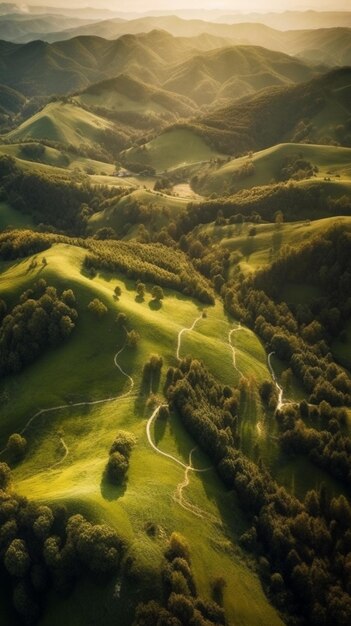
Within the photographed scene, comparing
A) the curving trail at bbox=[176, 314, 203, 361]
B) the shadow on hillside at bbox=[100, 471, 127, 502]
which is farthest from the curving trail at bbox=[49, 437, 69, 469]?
the curving trail at bbox=[176, 314, 203, 361]

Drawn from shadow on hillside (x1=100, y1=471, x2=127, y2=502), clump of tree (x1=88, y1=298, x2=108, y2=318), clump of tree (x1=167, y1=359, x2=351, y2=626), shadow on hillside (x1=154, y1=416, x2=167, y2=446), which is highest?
clump of tree (x1=88, y1=298, x2=108, y2=318)

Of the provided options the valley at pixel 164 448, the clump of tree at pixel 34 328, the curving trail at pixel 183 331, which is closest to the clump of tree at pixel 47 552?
the valley at pixel 164 448

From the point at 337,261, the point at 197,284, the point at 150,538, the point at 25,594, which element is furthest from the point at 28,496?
the point at 337,261

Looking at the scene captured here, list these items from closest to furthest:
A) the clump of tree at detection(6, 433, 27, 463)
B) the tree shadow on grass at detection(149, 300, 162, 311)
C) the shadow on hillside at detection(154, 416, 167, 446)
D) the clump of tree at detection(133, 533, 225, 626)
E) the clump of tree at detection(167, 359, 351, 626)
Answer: the clump of tree at detection(133, 533, 225, 626) < the clump of tree at detection(167, 359, 351, 626) < the clump of tree at detection(6, 433, 27, 463) < the shadow on hillside at detection(154, 416, 167, 446) < the tree shadow on grass at detection(149, 300, 162, 311)

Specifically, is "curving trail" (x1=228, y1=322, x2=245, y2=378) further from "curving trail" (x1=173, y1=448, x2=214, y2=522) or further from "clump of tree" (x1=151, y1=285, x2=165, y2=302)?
"curving trail" (x1=173, y1=448, x2=214, y2=522)

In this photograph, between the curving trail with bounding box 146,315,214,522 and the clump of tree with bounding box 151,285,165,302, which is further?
the clump of tree with bounding box 151,285,165,302

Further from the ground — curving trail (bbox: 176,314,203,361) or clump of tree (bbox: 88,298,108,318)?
clump of tree (bbox: 88,298,108,318)
